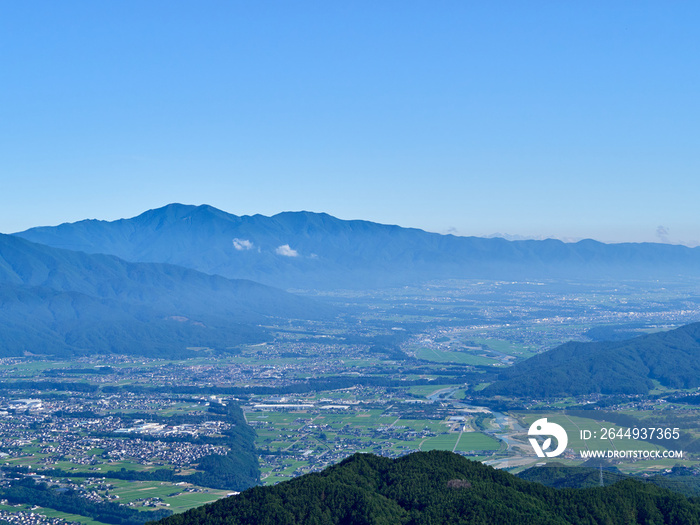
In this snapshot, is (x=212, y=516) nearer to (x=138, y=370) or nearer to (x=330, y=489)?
(x=330, y=489)

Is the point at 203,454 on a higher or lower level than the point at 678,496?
lower

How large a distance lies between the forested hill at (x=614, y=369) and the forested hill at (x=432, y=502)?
55753 mm

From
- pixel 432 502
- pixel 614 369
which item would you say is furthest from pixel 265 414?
pixel 432 502

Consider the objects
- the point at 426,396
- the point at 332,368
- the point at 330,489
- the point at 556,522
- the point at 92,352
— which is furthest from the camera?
the point at 92,352

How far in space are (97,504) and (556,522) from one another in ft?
113

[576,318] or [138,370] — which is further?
[576,318]

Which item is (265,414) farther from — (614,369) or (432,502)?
(432,502)

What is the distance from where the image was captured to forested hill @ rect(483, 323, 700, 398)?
3839 inches

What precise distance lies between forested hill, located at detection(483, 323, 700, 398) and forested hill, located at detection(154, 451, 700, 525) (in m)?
55.8

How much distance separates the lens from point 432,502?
3903cm

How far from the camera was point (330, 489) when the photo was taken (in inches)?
1563

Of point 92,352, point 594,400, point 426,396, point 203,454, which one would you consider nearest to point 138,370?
point 92,352

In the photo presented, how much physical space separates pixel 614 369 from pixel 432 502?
228 feet

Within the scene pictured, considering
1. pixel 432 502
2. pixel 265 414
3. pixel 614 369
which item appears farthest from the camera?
pixel 614 369
